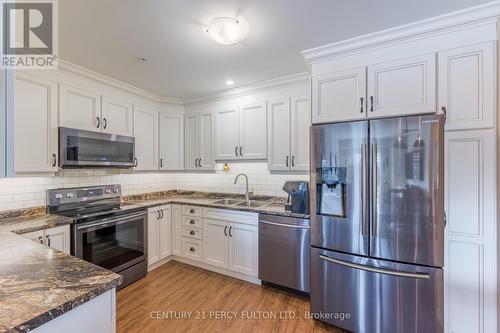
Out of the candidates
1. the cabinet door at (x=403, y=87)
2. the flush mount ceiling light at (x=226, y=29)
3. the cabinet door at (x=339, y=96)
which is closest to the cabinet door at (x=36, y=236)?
the flush mount ceiling light at (x=226, y=29)

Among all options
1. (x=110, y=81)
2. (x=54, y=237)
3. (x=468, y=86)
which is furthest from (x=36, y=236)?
(x=468, y=86)

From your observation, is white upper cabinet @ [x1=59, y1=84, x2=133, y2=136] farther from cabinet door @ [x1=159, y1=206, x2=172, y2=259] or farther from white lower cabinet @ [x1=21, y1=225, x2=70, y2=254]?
cabinet door @ [x1=159, y1=206, x2=172, y2=259]

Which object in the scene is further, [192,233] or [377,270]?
[192,233]

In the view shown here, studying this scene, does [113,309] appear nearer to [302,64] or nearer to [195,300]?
[195,300]

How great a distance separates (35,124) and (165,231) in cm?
187

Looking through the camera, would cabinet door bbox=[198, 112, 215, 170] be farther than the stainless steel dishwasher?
Yes

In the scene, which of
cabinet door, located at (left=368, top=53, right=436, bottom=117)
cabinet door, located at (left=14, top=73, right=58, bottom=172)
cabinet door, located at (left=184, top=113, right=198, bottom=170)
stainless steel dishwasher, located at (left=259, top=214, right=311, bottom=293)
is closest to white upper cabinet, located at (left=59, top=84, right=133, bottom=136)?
cabinet door, located at (left=14, top=73, right=58, bottom=172)

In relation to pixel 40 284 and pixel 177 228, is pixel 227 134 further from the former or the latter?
pixel 40 284

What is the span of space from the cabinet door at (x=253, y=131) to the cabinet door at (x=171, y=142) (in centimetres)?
107

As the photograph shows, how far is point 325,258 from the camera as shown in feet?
6.62

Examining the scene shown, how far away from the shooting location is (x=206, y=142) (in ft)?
11.5

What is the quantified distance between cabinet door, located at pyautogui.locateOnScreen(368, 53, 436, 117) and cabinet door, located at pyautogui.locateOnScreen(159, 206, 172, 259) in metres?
2.75

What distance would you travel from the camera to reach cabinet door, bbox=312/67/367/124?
200 cm

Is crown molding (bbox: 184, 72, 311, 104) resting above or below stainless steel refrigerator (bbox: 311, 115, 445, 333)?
above
